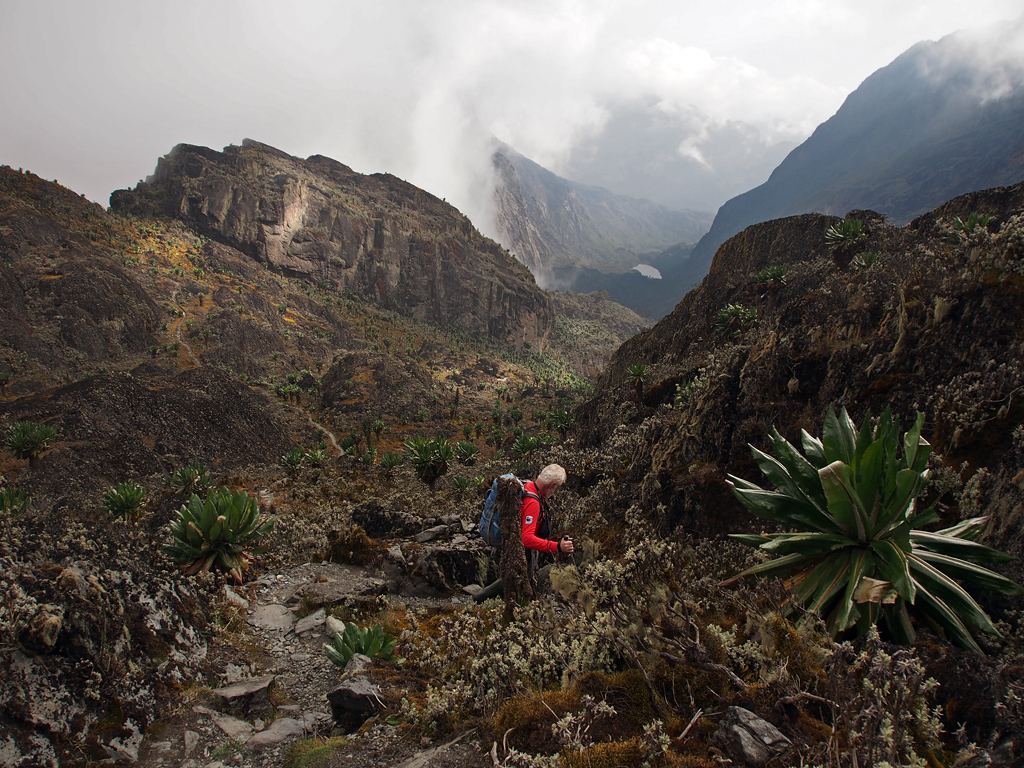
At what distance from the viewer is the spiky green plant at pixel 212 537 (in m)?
6.91

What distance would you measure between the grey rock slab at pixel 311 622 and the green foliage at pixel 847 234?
29949 millimetres

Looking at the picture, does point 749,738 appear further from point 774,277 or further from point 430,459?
point 774,277

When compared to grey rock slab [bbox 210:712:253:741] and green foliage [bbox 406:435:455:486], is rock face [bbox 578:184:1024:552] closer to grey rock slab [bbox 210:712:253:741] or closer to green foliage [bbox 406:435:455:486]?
grey rock slab [bbox 210:712:253:741]

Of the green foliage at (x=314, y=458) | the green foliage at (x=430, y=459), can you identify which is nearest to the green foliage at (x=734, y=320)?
the green foliage at (x=430, y=459)

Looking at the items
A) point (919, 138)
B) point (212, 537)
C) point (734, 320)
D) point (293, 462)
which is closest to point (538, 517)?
point (212, 537)

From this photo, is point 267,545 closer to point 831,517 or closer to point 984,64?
point 831,517

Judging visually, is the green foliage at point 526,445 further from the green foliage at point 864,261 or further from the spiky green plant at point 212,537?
the spiky green plant at point 212,537

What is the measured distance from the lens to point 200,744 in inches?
135

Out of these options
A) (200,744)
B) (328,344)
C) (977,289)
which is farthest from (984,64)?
(200,744)

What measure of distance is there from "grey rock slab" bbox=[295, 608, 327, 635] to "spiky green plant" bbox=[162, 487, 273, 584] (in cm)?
174

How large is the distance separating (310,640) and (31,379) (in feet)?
164

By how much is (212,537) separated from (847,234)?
30.5 meters

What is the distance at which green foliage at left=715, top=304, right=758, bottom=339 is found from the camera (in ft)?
78.2

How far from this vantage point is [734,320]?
2516 centimetres
